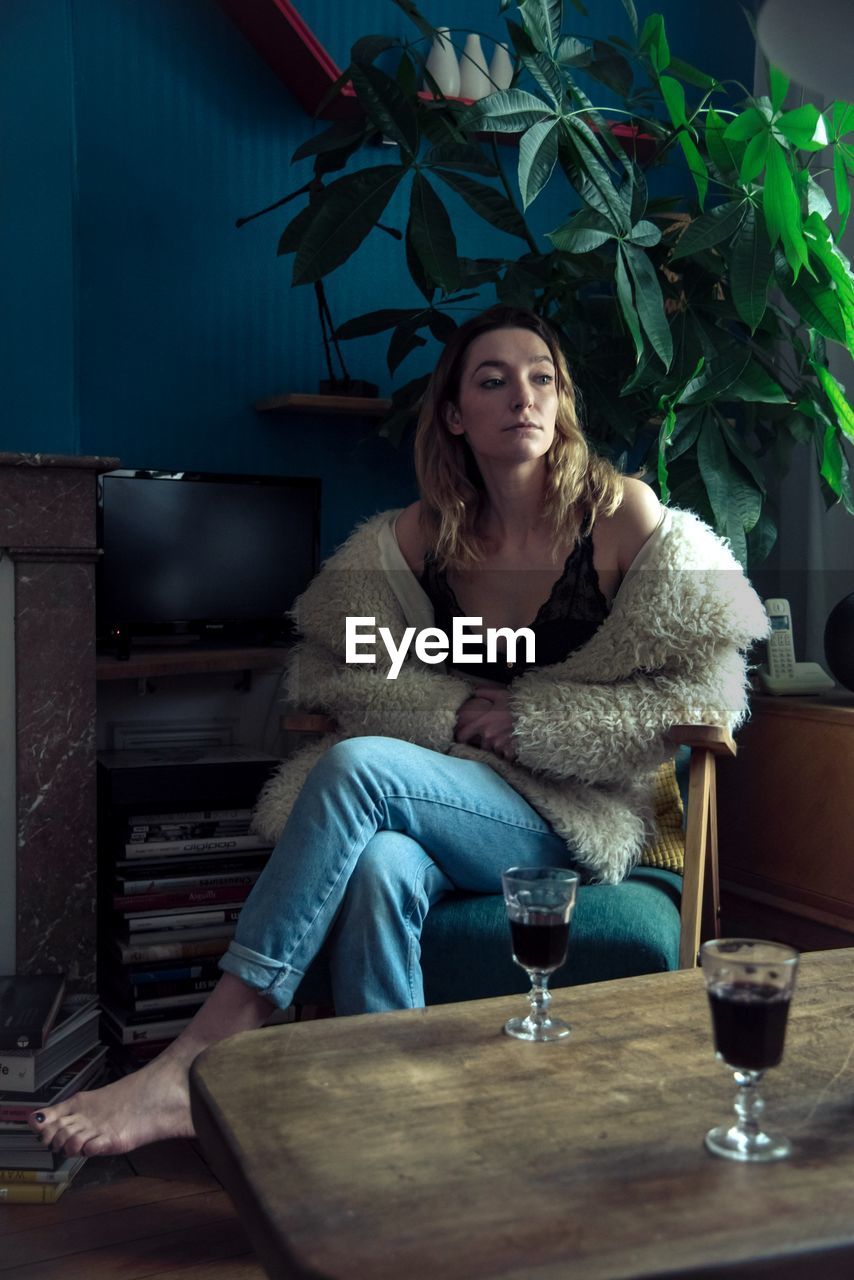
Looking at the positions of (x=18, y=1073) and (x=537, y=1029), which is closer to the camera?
(x=537, y=1029)

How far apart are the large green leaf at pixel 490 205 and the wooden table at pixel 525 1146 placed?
1566 millimetres

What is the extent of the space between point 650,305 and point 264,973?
1303 millimetres

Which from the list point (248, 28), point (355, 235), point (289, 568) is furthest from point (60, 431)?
point (248, 28)

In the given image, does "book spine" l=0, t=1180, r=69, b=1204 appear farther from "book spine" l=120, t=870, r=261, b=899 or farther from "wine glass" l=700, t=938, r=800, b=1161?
"wine glass" l=700, t=938, r=800, b=1161

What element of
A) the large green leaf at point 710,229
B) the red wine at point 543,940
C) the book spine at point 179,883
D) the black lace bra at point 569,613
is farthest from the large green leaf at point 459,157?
the red wine at point 543,940

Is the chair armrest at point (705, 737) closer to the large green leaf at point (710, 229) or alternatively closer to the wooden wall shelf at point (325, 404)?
the large green leaf at point (710, 229)

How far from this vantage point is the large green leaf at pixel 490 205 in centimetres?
229

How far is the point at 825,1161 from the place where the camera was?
0.82 metres

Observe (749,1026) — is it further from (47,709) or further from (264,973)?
(47,709)

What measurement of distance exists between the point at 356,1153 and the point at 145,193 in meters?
2.28

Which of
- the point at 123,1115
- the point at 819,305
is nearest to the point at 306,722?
the point at 123,1115

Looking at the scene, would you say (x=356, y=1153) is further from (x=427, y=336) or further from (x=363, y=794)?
(x=427, y=336)

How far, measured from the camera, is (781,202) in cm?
208

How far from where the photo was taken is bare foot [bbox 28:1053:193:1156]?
146 cm
